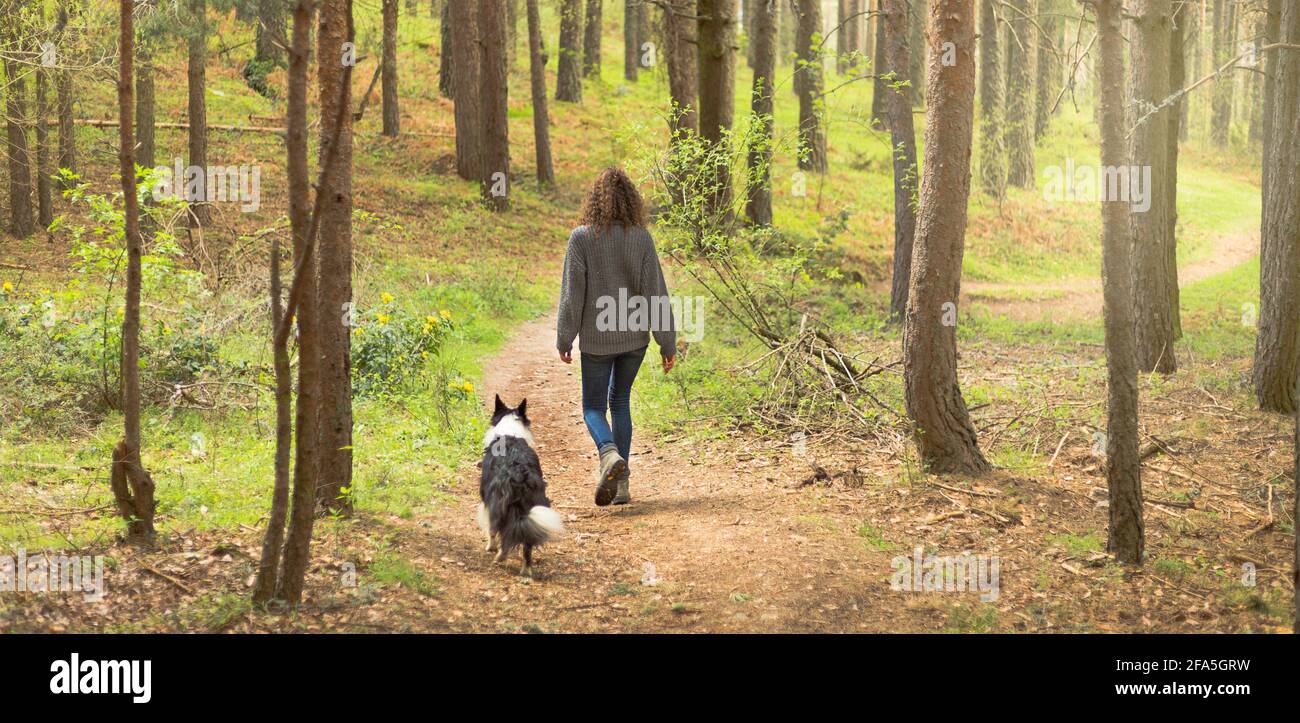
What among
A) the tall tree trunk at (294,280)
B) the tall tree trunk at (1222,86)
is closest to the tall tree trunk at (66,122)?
the tall tree trunk at (294,280)

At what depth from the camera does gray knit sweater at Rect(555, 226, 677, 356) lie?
718cm

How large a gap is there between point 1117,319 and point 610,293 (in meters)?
3.42

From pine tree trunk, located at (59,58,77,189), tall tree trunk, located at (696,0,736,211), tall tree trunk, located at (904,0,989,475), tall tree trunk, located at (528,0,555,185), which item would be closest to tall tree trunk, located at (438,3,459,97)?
tall tree trunk, located at (528,0,555,185)

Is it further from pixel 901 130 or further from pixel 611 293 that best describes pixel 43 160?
pixel 901 130

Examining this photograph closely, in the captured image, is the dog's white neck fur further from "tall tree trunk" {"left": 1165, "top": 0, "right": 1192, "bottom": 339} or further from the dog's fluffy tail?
"tall tree trunk" {"left": 1165, "top": 0, "right": 1192, "bottom": 339}

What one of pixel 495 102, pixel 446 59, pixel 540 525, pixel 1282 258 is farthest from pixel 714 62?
pixel 446 59

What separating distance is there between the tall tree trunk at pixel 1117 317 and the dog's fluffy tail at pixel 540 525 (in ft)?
11.5

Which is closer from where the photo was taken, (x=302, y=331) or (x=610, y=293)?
(x=302, y=331)

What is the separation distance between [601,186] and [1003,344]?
9214 millimetres

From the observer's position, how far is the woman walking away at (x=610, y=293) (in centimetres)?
718

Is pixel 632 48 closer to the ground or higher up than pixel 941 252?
higher up

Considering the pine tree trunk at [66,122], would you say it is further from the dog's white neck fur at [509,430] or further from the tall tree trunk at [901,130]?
the dog's white neck fur at [509,430]

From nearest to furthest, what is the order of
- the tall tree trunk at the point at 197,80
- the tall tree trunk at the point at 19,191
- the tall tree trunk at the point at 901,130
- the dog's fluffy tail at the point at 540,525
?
the dog's fluffy tail at the point at 540,525
the tall tree trunk at the point at 901,130
the tall tree trunk at the point at 197,80
the tall tree trunk at the point at 19,191

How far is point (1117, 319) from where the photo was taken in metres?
5.98
